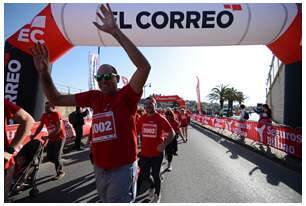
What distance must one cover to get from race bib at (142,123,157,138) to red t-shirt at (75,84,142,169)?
2.25m

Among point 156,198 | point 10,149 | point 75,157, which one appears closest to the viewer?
point 10,149

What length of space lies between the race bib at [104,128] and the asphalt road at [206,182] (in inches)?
103

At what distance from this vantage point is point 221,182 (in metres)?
5.95

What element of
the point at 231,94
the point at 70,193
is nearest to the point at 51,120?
the point at 70,193

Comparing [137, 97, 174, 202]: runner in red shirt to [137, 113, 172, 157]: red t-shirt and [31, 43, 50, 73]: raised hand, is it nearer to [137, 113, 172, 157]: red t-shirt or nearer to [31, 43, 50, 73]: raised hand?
[137, 113, 172, 157]: red t-shirt

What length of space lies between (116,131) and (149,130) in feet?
8.01

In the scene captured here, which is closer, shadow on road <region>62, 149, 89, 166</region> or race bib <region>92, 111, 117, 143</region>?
race bib <region>92, 111, 117, 143</region>

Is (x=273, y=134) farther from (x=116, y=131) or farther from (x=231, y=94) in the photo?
(x=231, y=94)

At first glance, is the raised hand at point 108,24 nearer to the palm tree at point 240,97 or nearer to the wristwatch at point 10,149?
the wristwatch at point 10,149

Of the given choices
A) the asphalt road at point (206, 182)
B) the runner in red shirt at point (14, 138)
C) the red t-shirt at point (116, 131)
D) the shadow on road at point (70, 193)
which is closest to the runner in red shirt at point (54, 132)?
the asphalt road at point (206, 182)

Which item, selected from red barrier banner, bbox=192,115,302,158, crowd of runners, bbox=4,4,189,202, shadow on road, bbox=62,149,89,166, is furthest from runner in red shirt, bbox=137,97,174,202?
red barrier banner, bbox=192,115,302,158

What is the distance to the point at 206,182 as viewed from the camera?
5.93 metres

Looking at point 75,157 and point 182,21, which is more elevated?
point 182,21

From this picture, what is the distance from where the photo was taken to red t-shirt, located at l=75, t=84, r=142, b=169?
253cm
